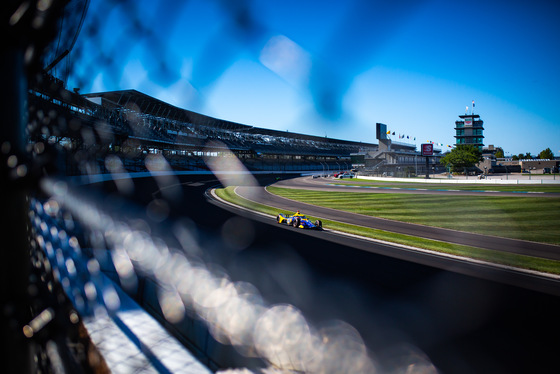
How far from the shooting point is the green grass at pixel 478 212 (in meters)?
15.9

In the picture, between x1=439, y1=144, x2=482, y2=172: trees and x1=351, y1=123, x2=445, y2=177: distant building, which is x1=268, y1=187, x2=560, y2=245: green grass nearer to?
x1=351, y1=123, x2=445, y2=177: distant building

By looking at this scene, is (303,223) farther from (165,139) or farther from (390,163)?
(390,163)

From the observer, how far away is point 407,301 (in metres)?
7.37

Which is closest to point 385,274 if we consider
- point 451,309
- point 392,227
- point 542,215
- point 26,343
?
point 451,309

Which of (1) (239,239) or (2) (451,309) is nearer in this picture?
(2) (451,309)

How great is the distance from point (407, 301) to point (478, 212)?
16.9m

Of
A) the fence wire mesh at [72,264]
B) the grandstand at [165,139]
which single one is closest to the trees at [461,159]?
the grandstand at [165,139]

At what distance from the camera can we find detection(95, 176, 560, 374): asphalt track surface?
18.1 feet

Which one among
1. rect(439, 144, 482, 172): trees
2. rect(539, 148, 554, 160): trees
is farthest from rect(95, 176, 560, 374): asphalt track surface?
rect(539, 148, 554, 160): trees

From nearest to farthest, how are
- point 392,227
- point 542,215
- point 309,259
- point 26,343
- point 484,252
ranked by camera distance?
point 26,343 → point 309,259 → point 484,252 → point 392,227 → point 542,215

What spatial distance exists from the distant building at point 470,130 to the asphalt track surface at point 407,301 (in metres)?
108

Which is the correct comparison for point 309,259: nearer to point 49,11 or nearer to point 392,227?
point 392,227

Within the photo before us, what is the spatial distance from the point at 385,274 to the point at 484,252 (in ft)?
17.5

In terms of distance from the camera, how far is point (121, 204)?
1930 centimetres
